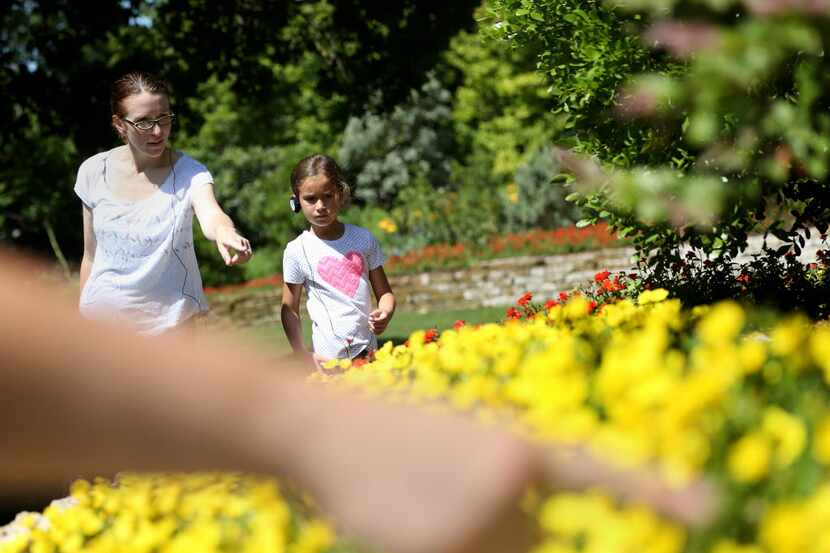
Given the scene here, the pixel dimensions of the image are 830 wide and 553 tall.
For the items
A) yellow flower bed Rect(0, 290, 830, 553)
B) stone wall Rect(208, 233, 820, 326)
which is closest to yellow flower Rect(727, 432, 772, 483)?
yellow flower bed Rect(0, 290, 830, 553)

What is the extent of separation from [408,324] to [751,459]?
11.0 m

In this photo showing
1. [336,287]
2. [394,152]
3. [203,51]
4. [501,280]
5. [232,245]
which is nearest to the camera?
[232,245]

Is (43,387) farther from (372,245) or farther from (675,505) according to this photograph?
(372,245)

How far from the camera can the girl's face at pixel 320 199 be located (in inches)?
176

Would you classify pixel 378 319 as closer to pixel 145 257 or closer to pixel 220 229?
pixel 145 257

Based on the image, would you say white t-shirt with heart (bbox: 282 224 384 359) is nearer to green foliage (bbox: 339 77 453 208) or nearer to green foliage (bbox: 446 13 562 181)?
green foliage (bbox: 339 77 453 208)

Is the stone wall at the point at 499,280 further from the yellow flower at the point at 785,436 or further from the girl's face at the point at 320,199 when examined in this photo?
the yellow flower at the point at 785,436

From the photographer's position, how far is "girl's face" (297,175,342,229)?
4465mm

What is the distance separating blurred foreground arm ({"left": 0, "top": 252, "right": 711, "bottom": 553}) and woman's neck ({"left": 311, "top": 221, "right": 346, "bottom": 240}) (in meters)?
3.45

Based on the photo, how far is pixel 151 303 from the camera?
371cm

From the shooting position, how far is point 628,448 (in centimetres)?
107

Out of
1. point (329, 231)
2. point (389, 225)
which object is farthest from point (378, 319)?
point (389, 225)

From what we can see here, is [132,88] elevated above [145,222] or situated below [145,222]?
above

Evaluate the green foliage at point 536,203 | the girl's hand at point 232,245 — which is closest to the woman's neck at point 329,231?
the girl's hand at point 232,245
